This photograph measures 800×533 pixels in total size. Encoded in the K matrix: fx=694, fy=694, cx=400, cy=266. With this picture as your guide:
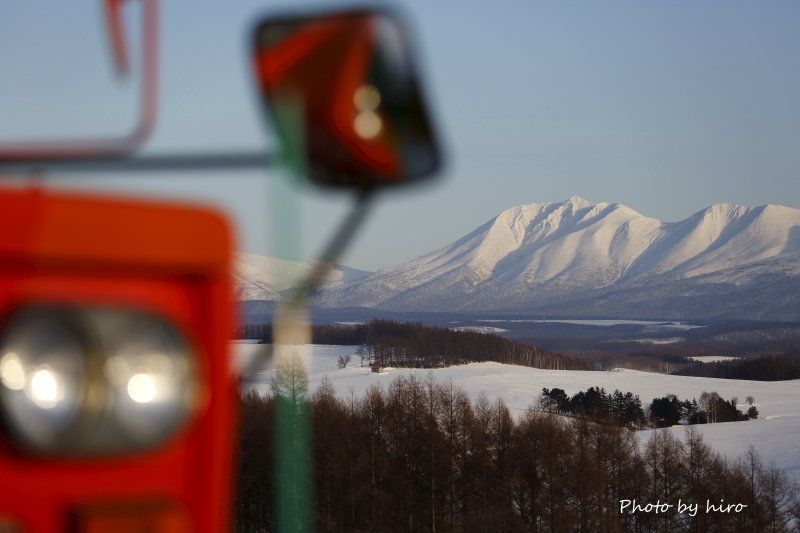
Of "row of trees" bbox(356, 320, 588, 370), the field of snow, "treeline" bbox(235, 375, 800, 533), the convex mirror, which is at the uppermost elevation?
the convex mirror

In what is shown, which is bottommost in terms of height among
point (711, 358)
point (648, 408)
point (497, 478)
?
point (497, 478)

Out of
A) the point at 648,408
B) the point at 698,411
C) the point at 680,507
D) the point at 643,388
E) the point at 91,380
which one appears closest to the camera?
the point at 91,380

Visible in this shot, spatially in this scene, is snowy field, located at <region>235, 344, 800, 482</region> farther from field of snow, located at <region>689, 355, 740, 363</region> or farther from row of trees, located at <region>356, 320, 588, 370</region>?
field of snow, located at <region>689, 355, 740, 363</region>

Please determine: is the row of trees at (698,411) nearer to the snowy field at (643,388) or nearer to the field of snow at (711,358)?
the snowy field at (643,388)

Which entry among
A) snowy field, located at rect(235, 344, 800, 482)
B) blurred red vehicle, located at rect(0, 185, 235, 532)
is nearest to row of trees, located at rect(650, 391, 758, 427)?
snowy field, located at rect(235, 344, 800, 482)

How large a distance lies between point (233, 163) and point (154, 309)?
382 millimetres

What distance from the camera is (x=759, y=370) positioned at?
13488 centimetres

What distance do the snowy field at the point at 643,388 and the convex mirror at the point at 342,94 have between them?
2667 inches

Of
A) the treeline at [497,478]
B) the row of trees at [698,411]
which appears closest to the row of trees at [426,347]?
the row of trees at [698,411]

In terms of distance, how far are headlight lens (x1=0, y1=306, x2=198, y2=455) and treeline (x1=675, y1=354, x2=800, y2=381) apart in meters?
149

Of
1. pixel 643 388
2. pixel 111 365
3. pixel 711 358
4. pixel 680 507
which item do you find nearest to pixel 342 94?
pixel 111 365

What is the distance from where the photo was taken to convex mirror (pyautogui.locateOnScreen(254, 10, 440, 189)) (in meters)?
1.16

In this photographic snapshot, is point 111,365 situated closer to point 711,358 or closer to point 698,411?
point 698,411

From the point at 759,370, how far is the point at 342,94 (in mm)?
152322
